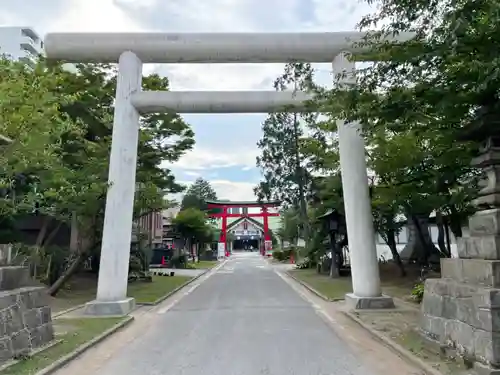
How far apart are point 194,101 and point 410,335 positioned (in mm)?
7942

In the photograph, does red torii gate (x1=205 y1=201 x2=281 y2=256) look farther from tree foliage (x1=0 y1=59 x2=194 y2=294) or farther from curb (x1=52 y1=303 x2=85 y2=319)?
curb (x1=52 y1=303 x2=85 y2=319)

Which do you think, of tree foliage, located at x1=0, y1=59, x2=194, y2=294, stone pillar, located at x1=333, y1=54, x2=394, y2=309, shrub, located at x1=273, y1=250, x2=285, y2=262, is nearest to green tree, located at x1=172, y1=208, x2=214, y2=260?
shrub, located at x1=273, y1=250, x2=285, y2=262

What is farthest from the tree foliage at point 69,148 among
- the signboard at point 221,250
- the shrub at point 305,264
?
the signboard at point 221,250

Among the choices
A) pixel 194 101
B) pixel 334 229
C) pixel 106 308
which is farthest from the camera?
pixel 334 229

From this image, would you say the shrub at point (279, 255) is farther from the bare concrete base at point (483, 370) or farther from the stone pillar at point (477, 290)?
the bare concrete base at point (483, 370)

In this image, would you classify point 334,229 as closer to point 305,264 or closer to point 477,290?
point 305,264

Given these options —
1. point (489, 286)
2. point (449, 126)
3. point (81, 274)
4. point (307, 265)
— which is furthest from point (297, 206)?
point (489, 286)

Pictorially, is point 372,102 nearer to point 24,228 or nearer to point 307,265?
point 24,228

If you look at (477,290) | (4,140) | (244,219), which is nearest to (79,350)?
(4,140)

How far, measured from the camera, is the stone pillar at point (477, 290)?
19.2 feet

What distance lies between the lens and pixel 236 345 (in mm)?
8453

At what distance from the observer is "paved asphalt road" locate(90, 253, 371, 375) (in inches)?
270

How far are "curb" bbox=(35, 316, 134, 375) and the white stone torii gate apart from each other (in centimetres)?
175

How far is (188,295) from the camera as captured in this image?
57.2ft
